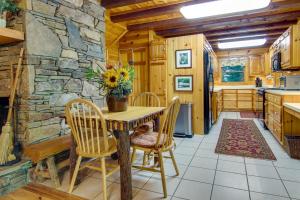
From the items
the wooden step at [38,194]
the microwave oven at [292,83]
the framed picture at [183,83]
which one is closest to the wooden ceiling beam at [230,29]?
the microwave oven at [292,83]

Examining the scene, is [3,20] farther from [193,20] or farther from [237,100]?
[237,100]

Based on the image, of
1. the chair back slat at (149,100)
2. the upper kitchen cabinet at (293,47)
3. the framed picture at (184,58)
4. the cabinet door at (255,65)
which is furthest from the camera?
the cabinet door at (255,65)

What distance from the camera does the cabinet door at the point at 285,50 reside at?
3.93 m

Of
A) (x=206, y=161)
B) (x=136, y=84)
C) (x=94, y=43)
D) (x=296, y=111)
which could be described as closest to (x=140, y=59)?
(x=136, y=84)

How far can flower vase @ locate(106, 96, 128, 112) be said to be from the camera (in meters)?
2.21

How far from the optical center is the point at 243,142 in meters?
3.56

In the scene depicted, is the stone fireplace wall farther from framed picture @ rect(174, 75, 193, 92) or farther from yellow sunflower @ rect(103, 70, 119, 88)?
framed picture @ rect(174, 75, 193, 92)

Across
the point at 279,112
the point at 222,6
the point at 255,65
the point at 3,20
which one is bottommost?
the point at 279,112

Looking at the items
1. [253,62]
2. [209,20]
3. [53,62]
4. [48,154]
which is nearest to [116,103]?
[48,154]

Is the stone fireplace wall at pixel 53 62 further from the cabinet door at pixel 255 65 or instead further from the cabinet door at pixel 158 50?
the cabinet door at pixel 255 65

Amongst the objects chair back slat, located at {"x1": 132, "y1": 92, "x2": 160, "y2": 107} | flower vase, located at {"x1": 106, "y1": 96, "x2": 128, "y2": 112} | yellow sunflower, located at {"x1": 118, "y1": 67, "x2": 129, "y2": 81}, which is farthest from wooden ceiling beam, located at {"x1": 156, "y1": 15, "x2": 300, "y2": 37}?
flower vase, located at {"x1": 106, "y1": 96, "x2": 128, "y2": 112}

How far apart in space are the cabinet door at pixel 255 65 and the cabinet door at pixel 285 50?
110 inches

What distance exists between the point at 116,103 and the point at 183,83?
243 centimetres

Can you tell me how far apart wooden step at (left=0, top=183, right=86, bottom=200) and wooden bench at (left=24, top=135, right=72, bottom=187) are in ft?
0.42
